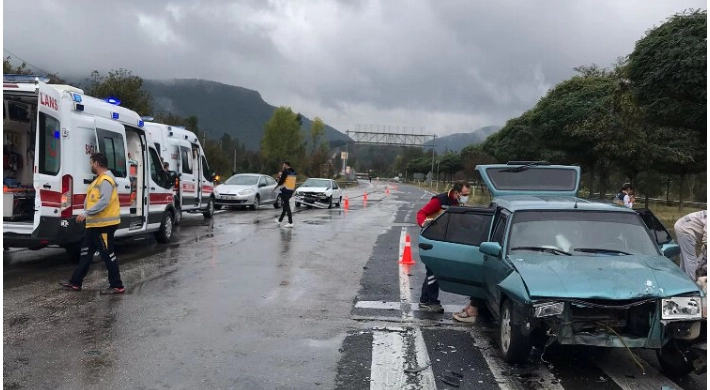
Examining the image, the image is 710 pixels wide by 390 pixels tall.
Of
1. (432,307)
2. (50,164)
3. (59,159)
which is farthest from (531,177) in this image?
(50,164)

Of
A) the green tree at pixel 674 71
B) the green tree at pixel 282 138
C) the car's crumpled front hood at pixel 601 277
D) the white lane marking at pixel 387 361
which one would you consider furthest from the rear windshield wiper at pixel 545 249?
the green tree at pixel 282 138

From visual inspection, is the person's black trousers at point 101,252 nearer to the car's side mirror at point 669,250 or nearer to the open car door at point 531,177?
the open car door at point 531,177

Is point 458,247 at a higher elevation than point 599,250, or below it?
below

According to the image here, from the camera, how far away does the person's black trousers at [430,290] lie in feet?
23.9

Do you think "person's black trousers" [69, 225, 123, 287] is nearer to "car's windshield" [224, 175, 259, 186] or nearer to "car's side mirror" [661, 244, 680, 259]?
"car's side mirror" [661, 244, 680, 259]

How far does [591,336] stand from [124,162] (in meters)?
8.55

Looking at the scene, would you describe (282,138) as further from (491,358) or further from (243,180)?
(491,358)

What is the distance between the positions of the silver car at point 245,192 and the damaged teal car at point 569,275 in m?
16.7

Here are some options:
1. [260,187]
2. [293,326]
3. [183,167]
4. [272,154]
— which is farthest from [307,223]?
[272,154]

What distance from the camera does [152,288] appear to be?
26.6ft

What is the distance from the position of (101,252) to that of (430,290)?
419 centimetres

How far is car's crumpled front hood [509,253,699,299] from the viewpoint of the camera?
4.70 meters

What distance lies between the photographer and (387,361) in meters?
5.25

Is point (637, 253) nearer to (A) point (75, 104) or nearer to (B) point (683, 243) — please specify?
(B) point (683, 243)
